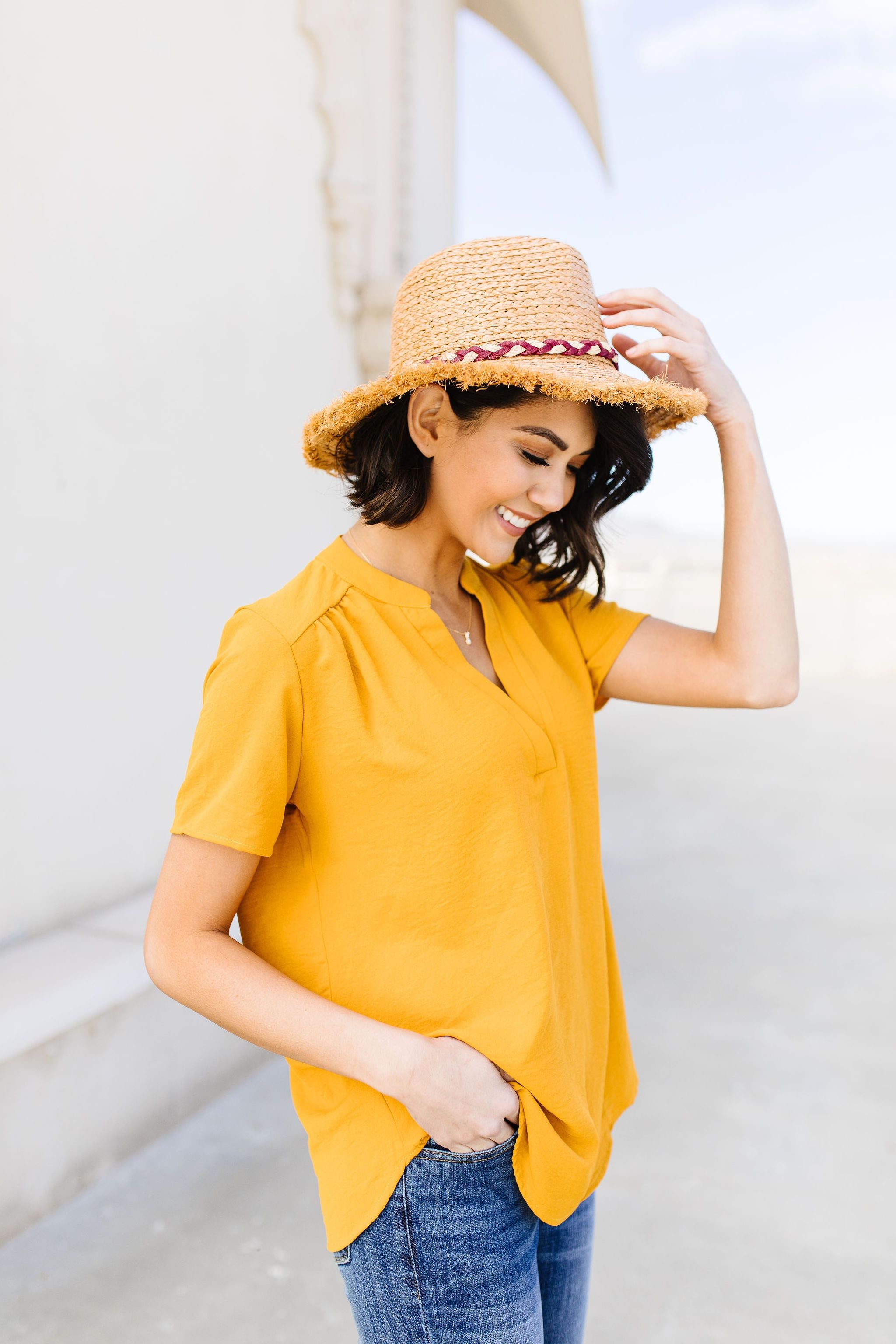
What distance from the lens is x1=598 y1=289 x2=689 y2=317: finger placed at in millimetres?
1016

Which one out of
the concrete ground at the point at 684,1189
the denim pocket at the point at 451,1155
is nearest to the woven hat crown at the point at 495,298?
the denim pocket at the point at 451,1155

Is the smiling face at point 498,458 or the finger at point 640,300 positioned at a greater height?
the finger at point 640,300

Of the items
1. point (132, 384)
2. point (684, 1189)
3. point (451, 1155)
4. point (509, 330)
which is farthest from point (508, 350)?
point (684, 1189)

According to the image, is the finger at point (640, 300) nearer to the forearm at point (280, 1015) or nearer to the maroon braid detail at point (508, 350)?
the maroon braid detail at point (508, 350)

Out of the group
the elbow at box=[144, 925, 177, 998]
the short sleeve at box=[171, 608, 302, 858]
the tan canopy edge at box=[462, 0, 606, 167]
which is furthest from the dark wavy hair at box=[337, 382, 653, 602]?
the tan canopy edge at box=[462, 0, 606, 167]

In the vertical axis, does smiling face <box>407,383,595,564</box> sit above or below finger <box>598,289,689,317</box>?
below

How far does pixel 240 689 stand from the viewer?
807mm

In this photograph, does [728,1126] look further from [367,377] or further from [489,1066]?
[367,377]

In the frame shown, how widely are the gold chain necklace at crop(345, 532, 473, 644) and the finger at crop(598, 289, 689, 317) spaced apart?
333 mm

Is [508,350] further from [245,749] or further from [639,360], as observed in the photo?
[245,749]

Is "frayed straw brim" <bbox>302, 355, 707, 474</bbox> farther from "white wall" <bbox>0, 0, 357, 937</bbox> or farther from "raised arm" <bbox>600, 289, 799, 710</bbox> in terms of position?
"white wall" <bbox>0, 0, 357, 937</bbox>

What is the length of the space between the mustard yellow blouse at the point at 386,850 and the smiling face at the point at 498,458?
97 mm

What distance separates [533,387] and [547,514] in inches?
6.7

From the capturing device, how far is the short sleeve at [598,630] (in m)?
1.15
